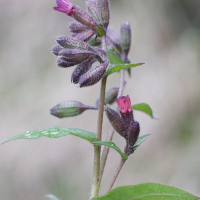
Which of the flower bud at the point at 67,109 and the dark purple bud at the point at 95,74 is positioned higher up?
the dark purple bud at the point at 95,74

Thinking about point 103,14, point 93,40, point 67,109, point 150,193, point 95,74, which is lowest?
point 150,193

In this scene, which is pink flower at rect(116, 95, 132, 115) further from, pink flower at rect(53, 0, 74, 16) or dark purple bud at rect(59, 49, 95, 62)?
pink flower at rect(53, 0, 74, 16)

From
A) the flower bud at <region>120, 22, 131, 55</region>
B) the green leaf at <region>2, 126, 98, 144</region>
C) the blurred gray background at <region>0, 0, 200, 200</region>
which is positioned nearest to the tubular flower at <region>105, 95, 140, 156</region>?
the green leaf at <region>2, 126, 98, 144</region>

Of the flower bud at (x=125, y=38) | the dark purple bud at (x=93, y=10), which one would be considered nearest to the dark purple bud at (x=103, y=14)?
the dark purple bud at (x=93, y=10)

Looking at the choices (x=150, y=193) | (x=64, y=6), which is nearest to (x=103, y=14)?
(x=64, y=6)

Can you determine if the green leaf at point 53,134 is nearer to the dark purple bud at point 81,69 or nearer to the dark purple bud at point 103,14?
the dark purple bud at point 81,69

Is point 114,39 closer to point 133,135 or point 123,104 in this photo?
point 123,104

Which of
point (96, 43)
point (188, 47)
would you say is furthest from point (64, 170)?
point (96, 43)
